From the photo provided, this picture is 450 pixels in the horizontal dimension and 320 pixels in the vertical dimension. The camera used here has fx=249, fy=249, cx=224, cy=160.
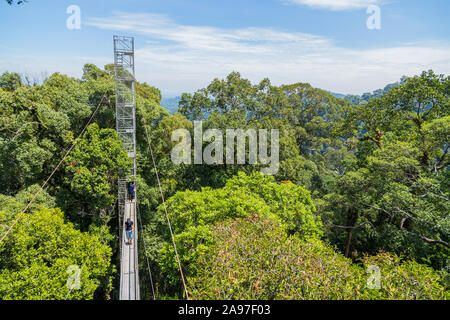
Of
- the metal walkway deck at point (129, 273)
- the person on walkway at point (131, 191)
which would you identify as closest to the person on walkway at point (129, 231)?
the metal walkway deck at point (129, 273)

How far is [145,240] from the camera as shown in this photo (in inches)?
535

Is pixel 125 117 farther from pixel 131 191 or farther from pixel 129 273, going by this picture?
pixel 129 273

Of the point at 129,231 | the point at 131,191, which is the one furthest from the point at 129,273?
the point at 131,191

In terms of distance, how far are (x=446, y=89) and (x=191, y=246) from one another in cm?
1336

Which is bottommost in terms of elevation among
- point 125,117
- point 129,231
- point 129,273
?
→ point 129,273

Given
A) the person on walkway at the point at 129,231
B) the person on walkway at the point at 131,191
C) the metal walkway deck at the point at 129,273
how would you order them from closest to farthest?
the metal walkway deck at the point at 129,273 < the person on walkway at the point at 129,231 < the person on walkway at the point at 131,191

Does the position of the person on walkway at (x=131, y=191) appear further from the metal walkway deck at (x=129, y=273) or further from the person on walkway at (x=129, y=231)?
the person on walkway at (x=129, y=231)

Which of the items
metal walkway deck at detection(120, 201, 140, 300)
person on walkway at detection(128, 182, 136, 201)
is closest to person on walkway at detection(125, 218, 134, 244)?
metal walkway deck at detection(120, 201, 140, 300)

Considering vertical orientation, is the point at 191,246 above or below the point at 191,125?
below

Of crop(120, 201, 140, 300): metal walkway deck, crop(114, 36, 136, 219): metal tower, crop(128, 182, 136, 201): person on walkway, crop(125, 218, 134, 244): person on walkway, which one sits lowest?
crop(120, 201, 140, 300): metal walkway deck

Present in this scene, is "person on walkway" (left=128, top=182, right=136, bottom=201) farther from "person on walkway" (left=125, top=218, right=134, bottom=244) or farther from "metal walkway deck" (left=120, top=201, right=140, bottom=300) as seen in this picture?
"person on walkway" (left=125, top=218, right=134, bottom=244)

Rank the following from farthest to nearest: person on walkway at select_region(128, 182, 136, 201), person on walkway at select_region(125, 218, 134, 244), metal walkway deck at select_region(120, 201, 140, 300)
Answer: person on walkway at select_region(128, 182, 136, 201) → person on walkway at select_region(125, 218, 134, 244) → metal walkway deck at select_region(120, 201, 140, 300)
